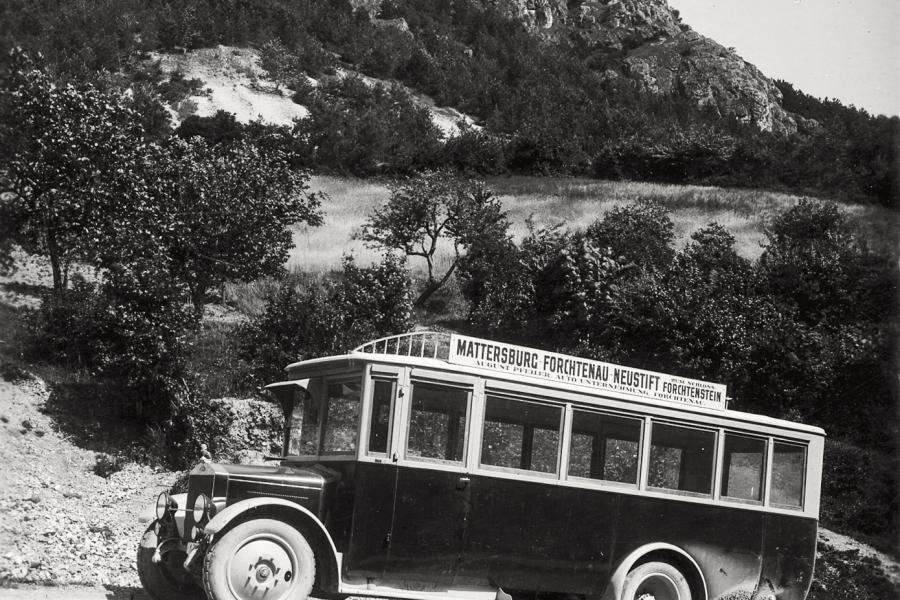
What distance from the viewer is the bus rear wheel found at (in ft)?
31.3

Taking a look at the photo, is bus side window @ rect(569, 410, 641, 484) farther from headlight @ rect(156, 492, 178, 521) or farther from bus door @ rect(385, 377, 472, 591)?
headlight @ rect(156, 492, 178, 521)

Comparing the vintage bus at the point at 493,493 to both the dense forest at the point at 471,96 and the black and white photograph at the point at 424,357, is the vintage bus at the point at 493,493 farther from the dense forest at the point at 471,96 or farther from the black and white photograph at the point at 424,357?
the dense forest at the point at 471,96

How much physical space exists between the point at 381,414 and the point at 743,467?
4.08 m

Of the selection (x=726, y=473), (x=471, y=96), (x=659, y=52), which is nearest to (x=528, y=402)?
(x=726, y=473)

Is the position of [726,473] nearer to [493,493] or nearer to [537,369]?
[537,369]

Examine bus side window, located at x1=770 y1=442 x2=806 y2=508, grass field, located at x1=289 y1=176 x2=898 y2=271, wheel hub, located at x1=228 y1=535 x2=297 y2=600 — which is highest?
grass field, located at x1=289 y1=176 x2=898 y2=271

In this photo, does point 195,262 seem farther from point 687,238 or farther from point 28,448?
point 687,238

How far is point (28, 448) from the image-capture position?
17.4m

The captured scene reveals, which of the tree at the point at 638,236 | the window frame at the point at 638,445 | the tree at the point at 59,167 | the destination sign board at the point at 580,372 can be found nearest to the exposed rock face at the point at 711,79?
the tree at the point at 638,236

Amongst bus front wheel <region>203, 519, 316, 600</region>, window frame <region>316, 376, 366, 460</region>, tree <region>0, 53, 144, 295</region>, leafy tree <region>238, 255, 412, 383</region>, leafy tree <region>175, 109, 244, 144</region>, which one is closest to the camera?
bus front wheel <region>203, 519, 316, 600</region>

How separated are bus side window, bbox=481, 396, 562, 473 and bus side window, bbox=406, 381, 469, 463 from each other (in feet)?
0.87

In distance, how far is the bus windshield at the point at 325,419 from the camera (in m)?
8.70

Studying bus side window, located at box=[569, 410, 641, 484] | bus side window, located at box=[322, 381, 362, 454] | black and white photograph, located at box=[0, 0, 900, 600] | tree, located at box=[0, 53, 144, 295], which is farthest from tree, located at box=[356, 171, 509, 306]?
bus side window, located at box=[322, 381, 362, 454]

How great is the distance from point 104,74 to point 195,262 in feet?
115
